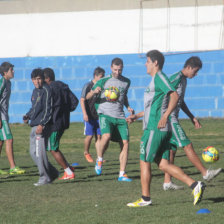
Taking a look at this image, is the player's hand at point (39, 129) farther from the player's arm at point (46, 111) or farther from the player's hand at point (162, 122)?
the player's hand at point (162, 122)

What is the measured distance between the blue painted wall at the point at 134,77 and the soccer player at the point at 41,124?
13130 millimetres

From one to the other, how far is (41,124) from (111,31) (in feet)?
46.1

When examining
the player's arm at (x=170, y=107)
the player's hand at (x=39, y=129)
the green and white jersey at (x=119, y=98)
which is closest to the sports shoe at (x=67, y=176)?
the player's hand at (x=39, y=129)

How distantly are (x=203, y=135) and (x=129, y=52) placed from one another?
6.24 metres

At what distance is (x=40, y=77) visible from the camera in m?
9.57

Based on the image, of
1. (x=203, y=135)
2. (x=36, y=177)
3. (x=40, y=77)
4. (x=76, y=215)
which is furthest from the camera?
(x=203, y=135)

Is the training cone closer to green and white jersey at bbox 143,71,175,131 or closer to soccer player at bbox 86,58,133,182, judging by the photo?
green and white jersey at bbox 143,71,175,131

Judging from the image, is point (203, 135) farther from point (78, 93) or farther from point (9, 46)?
point (9, 46)

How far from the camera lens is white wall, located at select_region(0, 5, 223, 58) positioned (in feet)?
74.2

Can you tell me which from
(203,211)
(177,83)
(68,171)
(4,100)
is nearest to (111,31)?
(4,100)

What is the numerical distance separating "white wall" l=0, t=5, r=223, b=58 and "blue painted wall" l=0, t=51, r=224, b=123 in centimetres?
33

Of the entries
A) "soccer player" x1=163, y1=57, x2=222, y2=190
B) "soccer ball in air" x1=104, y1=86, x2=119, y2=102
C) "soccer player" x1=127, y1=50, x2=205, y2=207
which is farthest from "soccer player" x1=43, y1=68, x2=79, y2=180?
"soccer player" x1=127, y1=50, x2=205, y2=207

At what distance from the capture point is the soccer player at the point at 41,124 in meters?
9.51

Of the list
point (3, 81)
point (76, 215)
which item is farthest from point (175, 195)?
point (3, 81)
